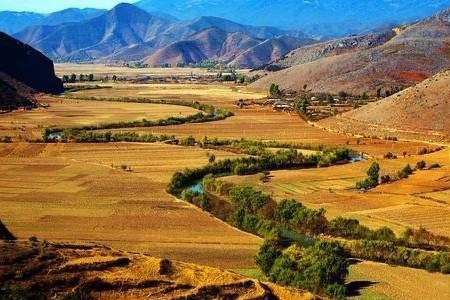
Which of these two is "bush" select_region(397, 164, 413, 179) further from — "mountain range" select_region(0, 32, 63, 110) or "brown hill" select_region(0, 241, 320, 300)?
"mountain range" select_region(0, 32, 63, 110)

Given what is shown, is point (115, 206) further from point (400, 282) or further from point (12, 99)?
point (12, 99)

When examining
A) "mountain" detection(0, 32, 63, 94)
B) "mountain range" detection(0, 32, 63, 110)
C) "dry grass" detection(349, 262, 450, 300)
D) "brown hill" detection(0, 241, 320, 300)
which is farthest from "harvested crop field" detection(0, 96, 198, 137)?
"brown hill" detection(0, 241, 320, 300)

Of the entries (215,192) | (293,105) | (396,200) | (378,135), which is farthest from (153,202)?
(293,105)

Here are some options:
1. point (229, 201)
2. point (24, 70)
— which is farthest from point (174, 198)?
point (24, 70)

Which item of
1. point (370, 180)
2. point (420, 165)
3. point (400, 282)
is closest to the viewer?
point (400, 282)

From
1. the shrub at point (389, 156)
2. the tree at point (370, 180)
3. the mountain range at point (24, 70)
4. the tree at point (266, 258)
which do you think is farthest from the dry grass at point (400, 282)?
the mountain range at point (24, 70)
